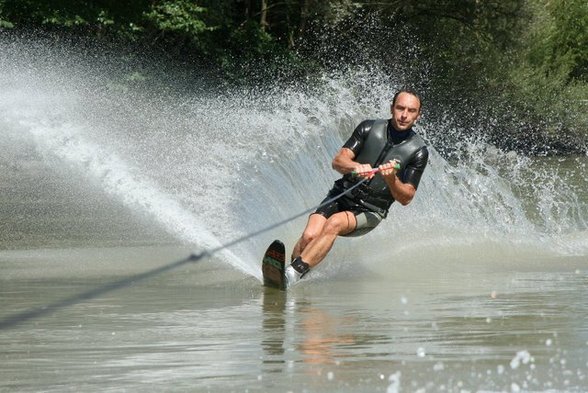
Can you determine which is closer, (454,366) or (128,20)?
(454,366)

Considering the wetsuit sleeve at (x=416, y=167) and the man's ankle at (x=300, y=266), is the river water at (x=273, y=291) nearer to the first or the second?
the man's ankle at (x=300, y=266)

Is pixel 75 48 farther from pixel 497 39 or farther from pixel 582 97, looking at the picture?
pixel 582 97

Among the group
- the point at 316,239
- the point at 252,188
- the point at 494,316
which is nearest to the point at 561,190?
the point at 252,188

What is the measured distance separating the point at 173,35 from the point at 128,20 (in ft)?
6.95

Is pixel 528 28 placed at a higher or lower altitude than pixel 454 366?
higher

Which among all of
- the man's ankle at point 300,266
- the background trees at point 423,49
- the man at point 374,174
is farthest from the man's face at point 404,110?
the background trees at point 423,49

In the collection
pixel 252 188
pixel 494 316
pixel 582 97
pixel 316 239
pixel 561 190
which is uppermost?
pixel 582 97

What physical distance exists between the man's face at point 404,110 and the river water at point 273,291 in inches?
40.5

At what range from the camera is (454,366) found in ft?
18.9

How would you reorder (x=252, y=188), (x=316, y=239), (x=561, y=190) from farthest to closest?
1. (x=561, y=190)
2. (x=252, y=188)
3. (x=316, y=239)

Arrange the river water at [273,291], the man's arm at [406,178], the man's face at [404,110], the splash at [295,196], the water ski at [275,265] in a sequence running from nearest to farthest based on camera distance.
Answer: the river water at [273,291], the water ski at [275,265], the man's arm at [406,178], the man's face at [404,110], the splash at [295,196]

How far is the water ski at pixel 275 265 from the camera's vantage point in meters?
8.44

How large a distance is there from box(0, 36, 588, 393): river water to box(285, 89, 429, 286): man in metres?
0.38

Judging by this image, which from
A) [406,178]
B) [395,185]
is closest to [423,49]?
[406,178]
